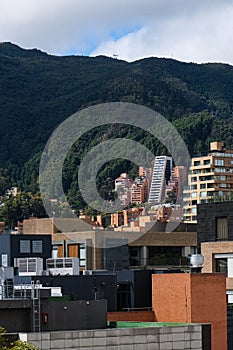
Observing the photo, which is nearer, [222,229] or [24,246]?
[222,229]

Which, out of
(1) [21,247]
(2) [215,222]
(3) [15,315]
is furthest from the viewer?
(1) [21,247]

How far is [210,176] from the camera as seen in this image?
185000 millimetres

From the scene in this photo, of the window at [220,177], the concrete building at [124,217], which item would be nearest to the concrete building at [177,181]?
the window at [220,177]

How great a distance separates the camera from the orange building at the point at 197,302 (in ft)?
128

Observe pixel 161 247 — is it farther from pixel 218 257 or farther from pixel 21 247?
pixel 218 257

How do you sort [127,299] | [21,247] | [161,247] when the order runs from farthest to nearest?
[161,247], [21,247], [127,299]

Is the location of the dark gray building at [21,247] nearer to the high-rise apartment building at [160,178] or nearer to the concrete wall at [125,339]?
the concrete wall at [125,339]

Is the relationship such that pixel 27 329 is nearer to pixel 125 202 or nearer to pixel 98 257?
pixel 98 257

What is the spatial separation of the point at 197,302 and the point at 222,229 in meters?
20.1

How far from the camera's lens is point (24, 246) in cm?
7956

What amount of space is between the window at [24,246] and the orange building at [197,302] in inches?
1557

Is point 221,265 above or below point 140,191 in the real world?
below

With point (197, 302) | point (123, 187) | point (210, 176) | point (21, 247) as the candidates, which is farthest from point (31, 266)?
point (210, 176)

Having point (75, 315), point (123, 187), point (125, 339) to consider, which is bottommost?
point (125, 339)
